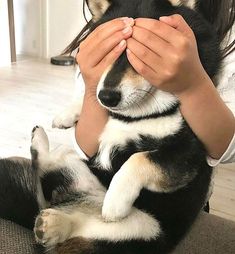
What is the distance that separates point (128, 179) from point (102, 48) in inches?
12.5

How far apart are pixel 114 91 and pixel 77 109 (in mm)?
397

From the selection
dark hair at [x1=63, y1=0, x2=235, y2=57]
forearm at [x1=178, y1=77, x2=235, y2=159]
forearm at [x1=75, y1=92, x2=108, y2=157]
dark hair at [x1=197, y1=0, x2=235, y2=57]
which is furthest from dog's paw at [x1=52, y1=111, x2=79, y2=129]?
dark hair at [x1=197, y1=0, x2=235, y2=57]

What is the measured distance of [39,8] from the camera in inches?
179

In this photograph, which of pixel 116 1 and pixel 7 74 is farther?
pixel 7 74

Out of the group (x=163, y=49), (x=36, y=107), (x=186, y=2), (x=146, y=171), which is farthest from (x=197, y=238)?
(x=36, y=107)

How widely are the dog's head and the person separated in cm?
3

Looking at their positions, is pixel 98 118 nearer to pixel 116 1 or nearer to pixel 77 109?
pixel 77 109

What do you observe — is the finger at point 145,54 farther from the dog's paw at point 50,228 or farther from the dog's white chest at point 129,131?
the dog's paw at point 50,228

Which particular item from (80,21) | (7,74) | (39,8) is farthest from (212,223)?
(39,8)

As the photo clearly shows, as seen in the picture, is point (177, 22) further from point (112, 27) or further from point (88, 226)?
point (88, 226)

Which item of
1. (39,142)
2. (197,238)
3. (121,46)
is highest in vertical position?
(121,46)

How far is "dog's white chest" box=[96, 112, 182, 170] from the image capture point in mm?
888

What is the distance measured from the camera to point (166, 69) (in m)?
0.84

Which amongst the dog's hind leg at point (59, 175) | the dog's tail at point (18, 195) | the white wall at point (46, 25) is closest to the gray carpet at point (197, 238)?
the dog's tail at point (18, 195)
